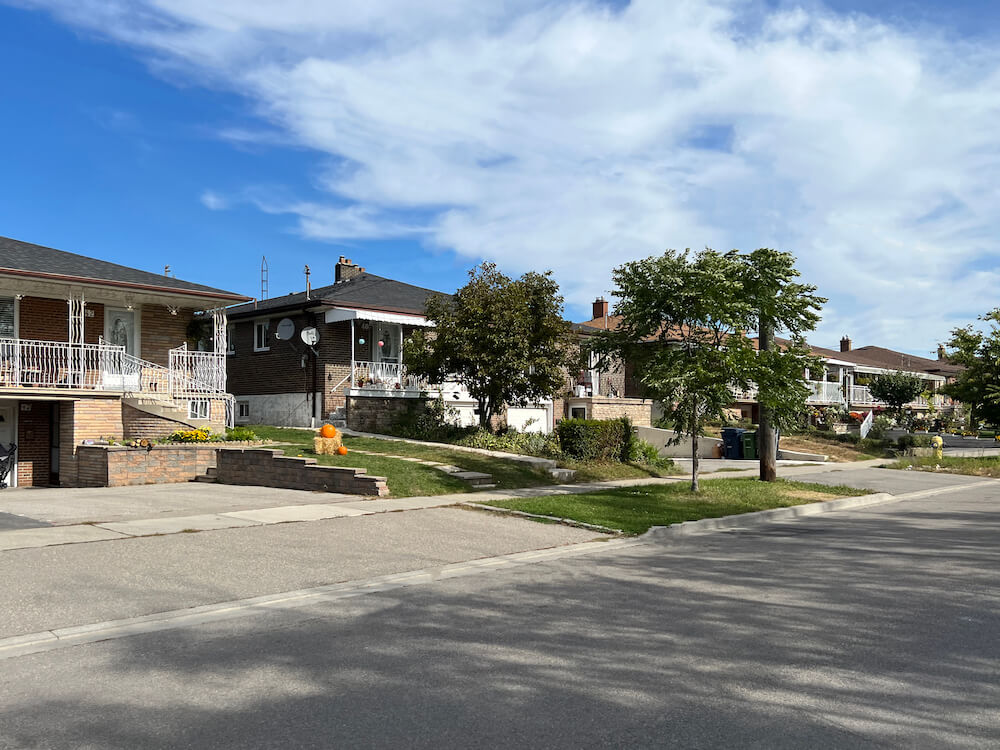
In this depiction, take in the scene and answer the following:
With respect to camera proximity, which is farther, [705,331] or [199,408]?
[199,408]

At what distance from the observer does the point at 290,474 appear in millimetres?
16438

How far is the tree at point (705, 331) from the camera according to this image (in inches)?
617

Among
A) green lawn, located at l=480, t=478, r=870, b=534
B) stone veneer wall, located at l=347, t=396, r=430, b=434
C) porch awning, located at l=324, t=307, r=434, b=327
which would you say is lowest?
green lawn, located at l=480, t=478, r=870, b=534

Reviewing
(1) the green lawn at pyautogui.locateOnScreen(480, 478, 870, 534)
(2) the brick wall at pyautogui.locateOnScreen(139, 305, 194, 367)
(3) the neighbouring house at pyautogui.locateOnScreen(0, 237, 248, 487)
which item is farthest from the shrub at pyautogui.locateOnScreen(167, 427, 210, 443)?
(1) the green lawn at pyautogui.locateOnScreen(480, 478, 870, 534)

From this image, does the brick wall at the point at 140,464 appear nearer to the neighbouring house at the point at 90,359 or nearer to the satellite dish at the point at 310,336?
the neighbouring house at the point at 90,359

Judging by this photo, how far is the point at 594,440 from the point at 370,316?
7.98 m

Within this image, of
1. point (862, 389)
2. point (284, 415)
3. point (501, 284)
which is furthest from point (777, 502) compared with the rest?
point (862, 389)

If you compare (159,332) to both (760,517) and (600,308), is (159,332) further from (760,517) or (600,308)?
(600,308)

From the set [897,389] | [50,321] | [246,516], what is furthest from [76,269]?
[897,389]

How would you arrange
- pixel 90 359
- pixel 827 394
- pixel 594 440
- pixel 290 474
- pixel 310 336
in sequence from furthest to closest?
pixel 827 394, pixel 310 336, pixel 594 440, pixel 90 359, pixel 290 474

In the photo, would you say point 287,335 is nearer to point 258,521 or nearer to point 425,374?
point 425,374

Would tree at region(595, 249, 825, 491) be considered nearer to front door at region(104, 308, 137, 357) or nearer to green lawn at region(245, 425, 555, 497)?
green lawn at region(245, 425, 555, 497)

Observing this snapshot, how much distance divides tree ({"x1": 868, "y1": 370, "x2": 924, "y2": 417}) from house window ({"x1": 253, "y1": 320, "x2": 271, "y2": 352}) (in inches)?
1402

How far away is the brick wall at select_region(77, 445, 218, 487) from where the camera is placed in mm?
16938
